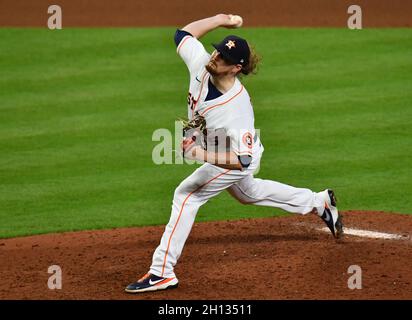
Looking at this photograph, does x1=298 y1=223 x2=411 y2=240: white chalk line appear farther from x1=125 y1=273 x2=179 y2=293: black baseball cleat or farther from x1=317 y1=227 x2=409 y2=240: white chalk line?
x1=125 y1=273 x2=179 y2=293: black baseball cleat

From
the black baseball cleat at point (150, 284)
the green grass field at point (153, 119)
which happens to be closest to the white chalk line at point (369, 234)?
the green grass field at point (153, 119)

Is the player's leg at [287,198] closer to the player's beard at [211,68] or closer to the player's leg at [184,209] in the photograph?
the player's leg at [184,209]

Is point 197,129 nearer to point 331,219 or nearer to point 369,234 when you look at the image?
point 331,219

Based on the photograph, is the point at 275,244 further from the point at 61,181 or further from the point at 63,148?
the point at 63,148

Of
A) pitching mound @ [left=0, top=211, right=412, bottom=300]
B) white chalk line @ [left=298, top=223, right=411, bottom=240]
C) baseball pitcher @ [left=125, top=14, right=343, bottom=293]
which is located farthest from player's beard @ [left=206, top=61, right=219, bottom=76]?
white chalk line @ [left=298, top=223, right=411, bottom=240]

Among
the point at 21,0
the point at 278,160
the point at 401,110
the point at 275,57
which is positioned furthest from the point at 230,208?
the point at 21,0

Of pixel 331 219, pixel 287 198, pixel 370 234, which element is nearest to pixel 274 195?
pixel 287 198

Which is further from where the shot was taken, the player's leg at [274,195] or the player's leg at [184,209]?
the player's leg at [274,195]
